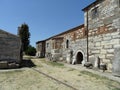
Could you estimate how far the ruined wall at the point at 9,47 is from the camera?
16562 mm

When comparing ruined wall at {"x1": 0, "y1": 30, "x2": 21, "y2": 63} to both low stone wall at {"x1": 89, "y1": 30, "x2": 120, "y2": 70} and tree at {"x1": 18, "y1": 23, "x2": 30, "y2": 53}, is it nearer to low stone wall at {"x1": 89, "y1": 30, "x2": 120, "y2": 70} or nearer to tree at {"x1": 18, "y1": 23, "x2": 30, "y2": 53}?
low stone wall at {"x1": 89, "y1": 30, "x2": 120, "y2": 70}

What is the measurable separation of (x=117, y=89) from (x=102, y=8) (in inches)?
318

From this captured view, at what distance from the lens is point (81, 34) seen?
17.4m

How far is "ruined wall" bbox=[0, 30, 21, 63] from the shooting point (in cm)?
1656

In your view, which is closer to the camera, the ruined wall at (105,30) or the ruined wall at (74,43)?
the ruined wall at (105,30)

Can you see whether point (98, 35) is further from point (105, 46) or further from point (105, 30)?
point (105, 46)

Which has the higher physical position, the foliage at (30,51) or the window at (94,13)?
the window at (94,13)

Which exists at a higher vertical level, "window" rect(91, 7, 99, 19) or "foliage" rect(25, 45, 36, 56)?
"window" rect(91, 7, 99, 19)

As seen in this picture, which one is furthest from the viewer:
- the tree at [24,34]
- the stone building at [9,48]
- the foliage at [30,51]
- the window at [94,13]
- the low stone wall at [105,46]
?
the foliage at [30,51]

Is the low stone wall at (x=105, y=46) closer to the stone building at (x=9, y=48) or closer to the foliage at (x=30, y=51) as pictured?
the stone building at (x=9, y=48)

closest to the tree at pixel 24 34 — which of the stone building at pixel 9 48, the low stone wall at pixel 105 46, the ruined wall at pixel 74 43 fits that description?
the ruined wall at pixel 74 43

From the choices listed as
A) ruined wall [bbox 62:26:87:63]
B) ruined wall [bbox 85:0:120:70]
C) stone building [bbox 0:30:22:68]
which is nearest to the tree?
ruined wall [bbox 62:26:87:63]

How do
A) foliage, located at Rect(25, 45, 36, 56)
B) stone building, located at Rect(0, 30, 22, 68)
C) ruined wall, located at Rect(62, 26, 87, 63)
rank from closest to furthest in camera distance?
stone building, located at Rect(0, 30, 22, 68) < ruined wall, located at Rect(62, 26, 87, 63) < foliage, located at Rect(25, 45, 36, 56)

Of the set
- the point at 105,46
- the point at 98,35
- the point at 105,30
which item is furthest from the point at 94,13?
the point at 105,46
